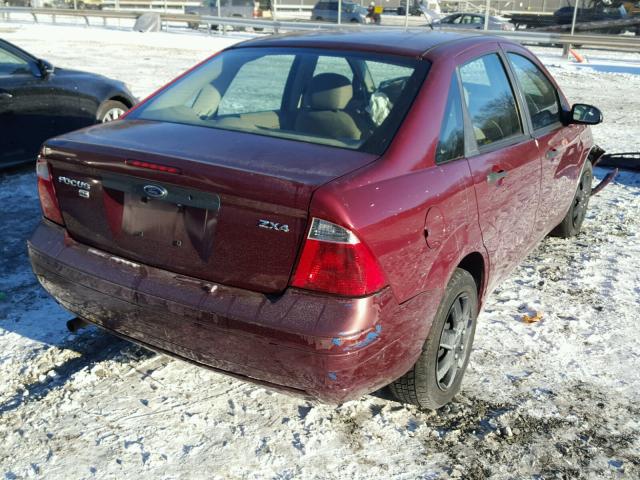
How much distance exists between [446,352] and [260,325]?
111 cm

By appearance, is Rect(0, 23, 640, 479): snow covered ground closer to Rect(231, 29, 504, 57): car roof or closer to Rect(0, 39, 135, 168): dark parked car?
Rect(231, 29, 504, 57): car roof

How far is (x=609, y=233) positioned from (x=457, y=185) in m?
3.39

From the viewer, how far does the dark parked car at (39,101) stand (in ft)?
21.0

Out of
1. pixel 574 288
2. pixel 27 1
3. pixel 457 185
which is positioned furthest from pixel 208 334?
pixel 27 1

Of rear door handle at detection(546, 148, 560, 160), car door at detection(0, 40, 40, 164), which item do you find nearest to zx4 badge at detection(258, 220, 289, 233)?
rear door handle at detection(546, 148, 560, 160)

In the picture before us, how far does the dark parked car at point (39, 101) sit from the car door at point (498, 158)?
4586 millimetres

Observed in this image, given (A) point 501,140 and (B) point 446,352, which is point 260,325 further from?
(A) point 501,140

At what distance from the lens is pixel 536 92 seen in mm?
4398

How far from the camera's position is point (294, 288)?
8.48 ft

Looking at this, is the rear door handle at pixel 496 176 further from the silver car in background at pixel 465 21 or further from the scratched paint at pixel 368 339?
the silver car in background at pixel 465 21

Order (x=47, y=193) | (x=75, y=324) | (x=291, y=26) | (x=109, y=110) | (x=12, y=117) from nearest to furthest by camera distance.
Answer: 1. (x=47, y=193)
2. (x=75, y=324)
3. (x=12, y=117)
4. (x=109, y=110)
5. (x=291, y=26)

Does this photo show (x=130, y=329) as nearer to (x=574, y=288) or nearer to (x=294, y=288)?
(x=294, y=288)

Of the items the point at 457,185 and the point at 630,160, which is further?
the point at 630,160

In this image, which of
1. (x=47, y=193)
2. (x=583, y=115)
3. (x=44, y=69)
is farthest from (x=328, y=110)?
(x=44, y=69)
